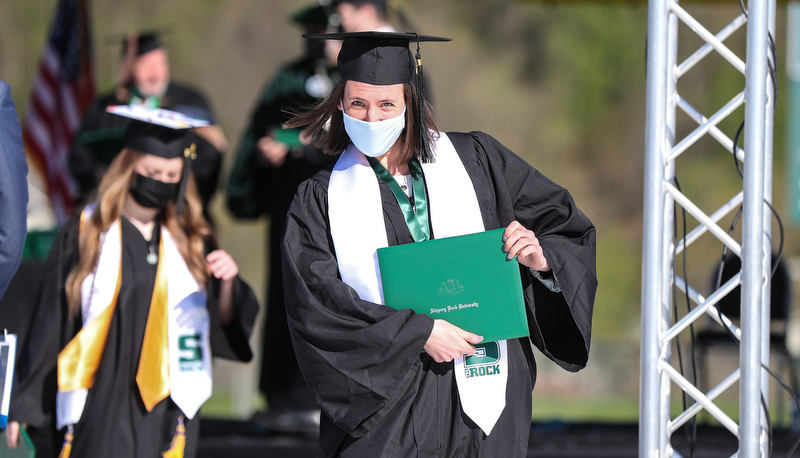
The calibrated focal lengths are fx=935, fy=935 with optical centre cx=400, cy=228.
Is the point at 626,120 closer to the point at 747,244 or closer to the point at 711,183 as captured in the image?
the point at 711,183

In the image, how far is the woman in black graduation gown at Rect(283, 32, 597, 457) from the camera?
259cm

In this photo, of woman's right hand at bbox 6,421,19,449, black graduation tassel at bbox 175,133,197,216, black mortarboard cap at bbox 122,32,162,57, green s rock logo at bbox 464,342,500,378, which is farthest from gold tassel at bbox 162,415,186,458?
black mortarboard cap at bbox 122,32,162,57

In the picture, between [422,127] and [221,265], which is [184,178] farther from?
[422,127]

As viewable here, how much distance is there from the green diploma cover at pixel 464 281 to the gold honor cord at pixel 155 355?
4.50 ft

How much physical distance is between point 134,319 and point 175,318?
156mm

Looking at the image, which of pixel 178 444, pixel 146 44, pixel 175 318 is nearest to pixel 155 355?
pixel 175 318

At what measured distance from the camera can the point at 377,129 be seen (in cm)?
268

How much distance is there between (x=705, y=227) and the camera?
315 cm

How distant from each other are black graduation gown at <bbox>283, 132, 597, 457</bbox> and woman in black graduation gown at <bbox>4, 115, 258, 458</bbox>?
1073 mm

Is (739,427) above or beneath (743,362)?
beneath

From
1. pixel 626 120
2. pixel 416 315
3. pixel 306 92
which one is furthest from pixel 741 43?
pixel 416 315

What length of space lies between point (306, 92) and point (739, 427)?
3296 millimetres

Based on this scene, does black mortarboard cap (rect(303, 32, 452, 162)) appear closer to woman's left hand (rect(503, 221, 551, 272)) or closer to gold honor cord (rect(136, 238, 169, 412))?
woman's left hand (rect(503, 221, 551, 272))

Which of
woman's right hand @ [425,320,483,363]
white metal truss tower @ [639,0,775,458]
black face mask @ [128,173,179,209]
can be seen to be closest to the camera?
woman's right hand @ [425,320,483,363]
